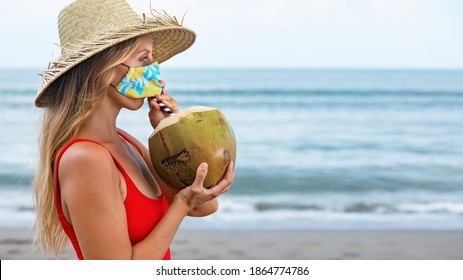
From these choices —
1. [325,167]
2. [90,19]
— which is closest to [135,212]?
[90,19]

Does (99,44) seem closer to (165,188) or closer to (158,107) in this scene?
(158,107)

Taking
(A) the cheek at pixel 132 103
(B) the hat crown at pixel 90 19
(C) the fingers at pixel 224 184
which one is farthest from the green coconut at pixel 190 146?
(B) the hat crown at pixel 90 19

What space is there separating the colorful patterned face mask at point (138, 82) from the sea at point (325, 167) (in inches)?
15.2

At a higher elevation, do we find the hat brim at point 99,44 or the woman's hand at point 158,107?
the hat brim at point 99,44

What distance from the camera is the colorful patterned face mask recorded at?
6.28 feet

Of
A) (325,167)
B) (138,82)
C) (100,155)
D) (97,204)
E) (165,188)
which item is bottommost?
(325,167)

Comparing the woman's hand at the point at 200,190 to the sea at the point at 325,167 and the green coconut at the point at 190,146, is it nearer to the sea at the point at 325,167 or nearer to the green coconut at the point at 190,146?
the green coconut at the point at 190,146

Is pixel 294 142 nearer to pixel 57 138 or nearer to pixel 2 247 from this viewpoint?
pixel 2 247

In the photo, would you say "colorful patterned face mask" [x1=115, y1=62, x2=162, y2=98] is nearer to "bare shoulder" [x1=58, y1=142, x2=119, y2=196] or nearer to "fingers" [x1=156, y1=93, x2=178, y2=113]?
"fingers" [x1=156, y1=93, x2=178, y2=113]

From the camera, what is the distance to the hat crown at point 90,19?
6.46ft

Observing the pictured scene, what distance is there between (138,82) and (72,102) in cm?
22

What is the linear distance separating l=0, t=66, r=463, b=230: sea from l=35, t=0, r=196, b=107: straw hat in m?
0.27

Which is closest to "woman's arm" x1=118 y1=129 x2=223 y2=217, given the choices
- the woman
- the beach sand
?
the woman

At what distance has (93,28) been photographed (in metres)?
1.98
